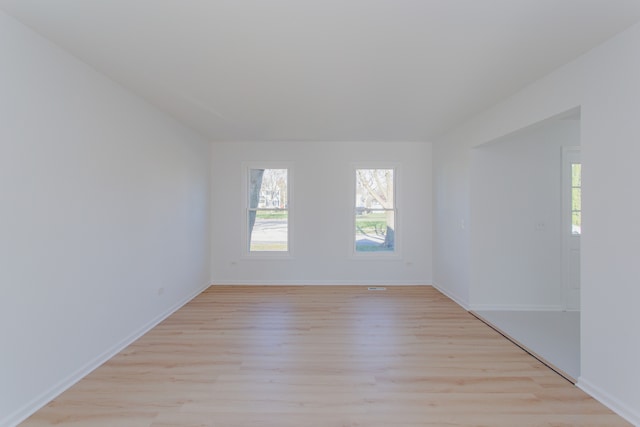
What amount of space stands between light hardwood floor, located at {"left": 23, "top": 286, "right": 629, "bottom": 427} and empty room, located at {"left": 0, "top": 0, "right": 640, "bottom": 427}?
20mm

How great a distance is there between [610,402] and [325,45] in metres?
3.20

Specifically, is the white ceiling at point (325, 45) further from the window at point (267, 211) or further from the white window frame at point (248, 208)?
the window at point (267, 211)

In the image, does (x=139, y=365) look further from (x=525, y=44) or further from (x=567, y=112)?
(x=567, y=112)

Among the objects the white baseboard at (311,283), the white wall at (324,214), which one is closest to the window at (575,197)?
the white wall at (324,214)

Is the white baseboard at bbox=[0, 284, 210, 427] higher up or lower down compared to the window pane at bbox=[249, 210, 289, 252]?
lower down

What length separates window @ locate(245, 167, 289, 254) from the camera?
5.58 m

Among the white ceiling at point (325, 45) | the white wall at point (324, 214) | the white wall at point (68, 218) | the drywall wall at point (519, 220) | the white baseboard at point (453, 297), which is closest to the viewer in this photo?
the white ceiling at point (325, 45)

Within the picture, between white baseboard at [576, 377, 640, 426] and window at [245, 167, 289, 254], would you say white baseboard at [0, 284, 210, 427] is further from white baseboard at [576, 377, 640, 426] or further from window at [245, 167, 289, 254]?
white baseboard at [576, 377, 640, 426]

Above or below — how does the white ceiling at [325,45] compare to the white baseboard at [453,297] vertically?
above

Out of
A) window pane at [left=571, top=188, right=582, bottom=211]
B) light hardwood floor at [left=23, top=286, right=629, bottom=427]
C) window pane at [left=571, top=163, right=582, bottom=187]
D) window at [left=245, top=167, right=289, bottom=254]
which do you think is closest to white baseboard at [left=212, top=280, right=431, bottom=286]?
window at [left=245, top=167, right=289, bottom=254]

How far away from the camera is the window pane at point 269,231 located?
5594 mm

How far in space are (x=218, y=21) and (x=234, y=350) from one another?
2756mm

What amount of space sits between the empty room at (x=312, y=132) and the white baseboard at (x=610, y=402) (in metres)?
0.01

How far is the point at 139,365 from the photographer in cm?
270
